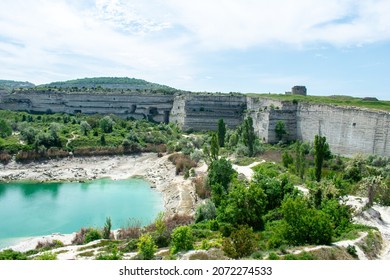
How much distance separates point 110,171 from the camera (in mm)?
40938

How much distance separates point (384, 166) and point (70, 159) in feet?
102

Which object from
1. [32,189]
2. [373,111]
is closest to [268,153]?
[373,111]

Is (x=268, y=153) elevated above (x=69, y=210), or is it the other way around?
(x=268, y=153)

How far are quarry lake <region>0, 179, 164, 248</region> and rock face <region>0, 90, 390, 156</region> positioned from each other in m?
17.0

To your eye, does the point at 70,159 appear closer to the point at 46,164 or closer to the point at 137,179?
the point at 46,164

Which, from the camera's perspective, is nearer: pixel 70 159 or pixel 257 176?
pixel 257 176

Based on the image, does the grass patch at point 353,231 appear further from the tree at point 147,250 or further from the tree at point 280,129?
the tree at point 280,129

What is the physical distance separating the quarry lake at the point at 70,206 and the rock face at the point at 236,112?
1698 centimetres

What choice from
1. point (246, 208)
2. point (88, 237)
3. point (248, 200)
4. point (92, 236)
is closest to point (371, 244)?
point (246, 208)

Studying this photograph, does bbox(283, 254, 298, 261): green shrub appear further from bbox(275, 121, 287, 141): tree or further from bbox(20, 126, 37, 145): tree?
bbox(20, 126, 37, 145): tree

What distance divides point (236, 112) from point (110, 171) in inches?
960

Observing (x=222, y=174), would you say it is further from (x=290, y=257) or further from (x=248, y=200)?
(x=290, y=257)

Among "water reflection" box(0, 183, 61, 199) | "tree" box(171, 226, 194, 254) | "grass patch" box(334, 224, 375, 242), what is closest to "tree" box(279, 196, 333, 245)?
"grass patch" box(334, 224, 375, 242)

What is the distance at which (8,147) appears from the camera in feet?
140
